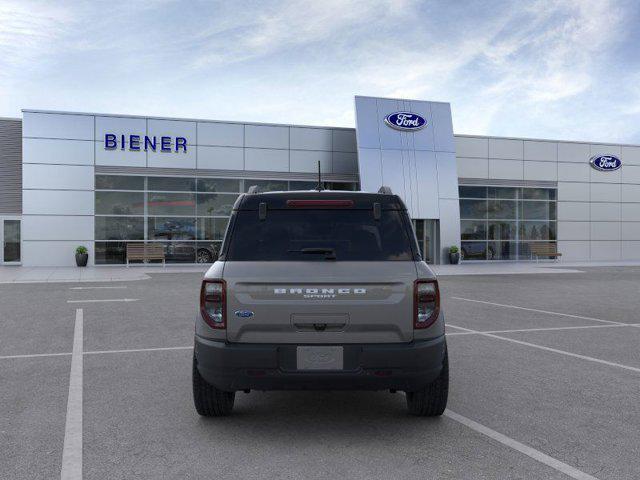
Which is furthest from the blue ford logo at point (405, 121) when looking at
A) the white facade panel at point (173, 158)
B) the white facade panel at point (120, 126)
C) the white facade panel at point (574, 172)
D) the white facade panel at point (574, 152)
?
the white facade panel at point (120, 126)

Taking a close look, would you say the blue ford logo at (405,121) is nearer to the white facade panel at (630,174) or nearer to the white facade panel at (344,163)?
the white facade panel at (344,163)

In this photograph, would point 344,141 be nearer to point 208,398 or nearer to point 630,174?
point 630,174

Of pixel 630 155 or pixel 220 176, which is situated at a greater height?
pixel 630 155

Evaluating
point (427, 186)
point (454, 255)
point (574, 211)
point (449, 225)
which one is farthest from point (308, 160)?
point (574, 211)

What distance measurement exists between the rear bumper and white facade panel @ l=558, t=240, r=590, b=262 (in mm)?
29635

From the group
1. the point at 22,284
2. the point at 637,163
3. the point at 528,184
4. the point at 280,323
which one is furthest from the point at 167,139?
the point at 637,163

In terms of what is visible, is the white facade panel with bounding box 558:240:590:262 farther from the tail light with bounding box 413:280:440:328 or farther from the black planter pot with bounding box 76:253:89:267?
the tail light with bounding box 413:280:440:328

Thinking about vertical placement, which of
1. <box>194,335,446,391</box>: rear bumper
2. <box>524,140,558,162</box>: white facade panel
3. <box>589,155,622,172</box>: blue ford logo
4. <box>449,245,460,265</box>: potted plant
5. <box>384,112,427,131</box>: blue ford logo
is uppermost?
<box>384,112,427,131</box>: blue ford logo

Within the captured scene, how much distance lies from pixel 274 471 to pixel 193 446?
751 millimetres

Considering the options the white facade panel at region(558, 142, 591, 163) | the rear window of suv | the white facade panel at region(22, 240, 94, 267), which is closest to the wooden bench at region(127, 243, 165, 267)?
the white facade panel at region(22, 240, 94, 267)

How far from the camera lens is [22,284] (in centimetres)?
1686

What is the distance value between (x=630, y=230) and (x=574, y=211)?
4.05 meters

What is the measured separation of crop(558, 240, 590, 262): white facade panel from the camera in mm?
31016

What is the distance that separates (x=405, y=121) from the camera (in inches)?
1062
